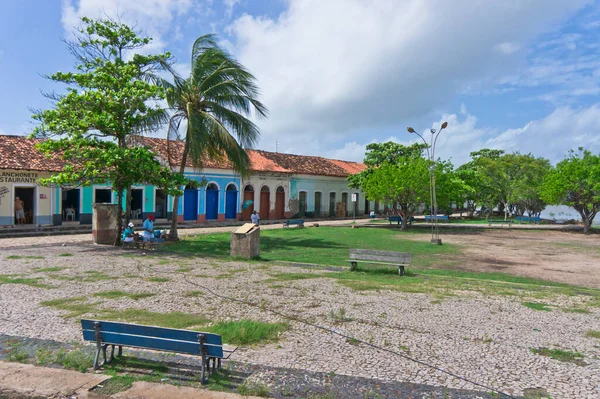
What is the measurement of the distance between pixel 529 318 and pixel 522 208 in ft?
129

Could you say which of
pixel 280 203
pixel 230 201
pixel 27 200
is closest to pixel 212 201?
pixel 230 201

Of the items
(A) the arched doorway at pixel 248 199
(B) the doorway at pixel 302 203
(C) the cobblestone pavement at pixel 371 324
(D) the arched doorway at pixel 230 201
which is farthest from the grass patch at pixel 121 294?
(B) the doorway at pixel 302 203

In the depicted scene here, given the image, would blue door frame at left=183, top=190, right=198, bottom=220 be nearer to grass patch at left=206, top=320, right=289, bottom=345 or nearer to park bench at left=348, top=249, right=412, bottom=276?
park bench at left=348, top=249, right=412, bottom=276

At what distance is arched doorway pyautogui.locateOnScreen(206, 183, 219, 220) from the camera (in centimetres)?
2711

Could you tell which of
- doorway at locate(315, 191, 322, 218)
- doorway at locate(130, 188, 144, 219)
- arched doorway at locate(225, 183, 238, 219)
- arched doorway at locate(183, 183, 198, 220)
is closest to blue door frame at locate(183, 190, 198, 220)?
arched doorway at locate(183, 183, 198, 220)

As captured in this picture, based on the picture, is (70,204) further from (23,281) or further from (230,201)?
(23,281)

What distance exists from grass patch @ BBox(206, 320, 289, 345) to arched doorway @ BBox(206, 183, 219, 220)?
2167 centimetres

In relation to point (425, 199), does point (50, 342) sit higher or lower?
lower

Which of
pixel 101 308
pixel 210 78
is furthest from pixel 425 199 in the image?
pixel 101 308

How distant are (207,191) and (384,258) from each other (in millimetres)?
18389

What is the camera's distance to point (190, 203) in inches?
1028

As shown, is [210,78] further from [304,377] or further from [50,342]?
[304,377]

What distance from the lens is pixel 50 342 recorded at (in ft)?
16.9

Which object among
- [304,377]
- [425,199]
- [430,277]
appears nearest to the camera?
[304,377]
